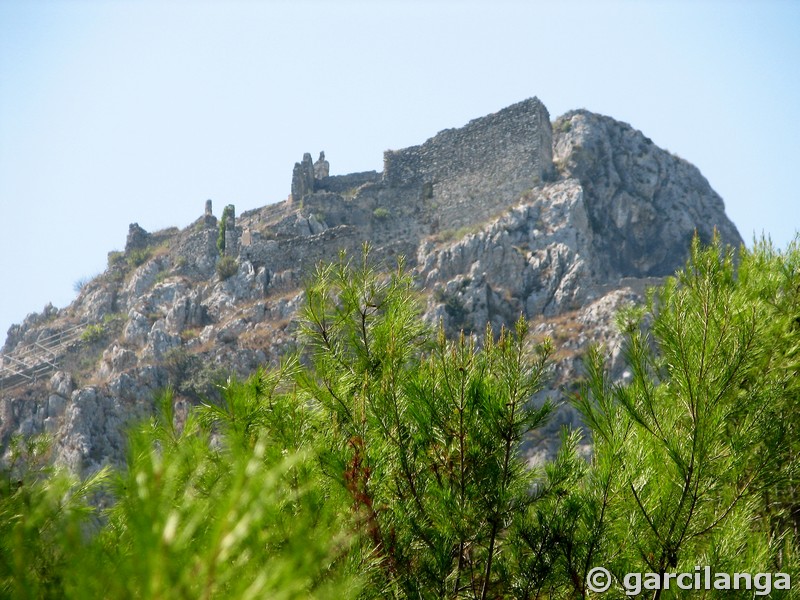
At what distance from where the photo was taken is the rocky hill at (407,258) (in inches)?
651

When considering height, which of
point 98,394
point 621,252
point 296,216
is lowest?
point 621,252

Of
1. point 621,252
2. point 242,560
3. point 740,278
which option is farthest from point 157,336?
point 242,560

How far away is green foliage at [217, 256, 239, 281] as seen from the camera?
68.1 feet

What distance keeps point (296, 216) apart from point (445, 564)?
19.9 meters

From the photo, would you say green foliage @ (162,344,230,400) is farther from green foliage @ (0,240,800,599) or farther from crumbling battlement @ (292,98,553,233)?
green foliage @ (0,240,800,599)

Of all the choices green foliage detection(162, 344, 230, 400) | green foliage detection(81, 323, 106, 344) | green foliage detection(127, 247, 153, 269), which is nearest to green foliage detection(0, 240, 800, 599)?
green foliage detection(162, 344, 230, 400)

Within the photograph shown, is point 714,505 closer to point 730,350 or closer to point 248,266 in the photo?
point 730,350

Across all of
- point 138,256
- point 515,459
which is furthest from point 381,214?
point 515,459

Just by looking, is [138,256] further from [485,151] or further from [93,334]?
[485,151]

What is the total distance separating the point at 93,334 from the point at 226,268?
175 inches

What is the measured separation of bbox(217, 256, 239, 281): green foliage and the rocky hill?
0.06 meters

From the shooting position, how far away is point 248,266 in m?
20.3

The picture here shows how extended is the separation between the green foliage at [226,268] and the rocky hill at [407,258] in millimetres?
61

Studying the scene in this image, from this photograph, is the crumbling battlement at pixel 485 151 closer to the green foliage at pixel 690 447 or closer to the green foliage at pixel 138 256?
the green foliage at pixel 138 256
